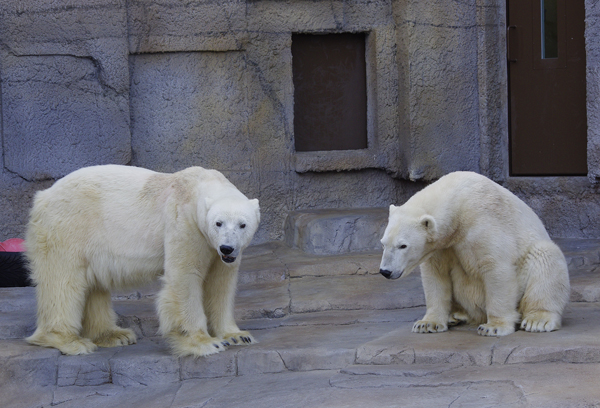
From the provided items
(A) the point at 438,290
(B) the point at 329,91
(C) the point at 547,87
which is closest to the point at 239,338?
(A) the point at 438,290

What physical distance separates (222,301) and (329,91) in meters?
3.69

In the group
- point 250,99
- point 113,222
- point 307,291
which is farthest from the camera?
point 250,99

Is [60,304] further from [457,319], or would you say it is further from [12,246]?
[12,246]

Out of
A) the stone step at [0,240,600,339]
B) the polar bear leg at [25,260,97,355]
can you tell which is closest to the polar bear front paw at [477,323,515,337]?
the stone step at [0,240,600,339]

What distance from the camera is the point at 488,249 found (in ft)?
12.2

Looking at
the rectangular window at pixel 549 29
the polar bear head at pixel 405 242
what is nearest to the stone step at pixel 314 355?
the polar bear head at pixel 405 242

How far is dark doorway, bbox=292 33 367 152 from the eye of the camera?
721cm

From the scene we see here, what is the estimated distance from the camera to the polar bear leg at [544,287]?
3746mm

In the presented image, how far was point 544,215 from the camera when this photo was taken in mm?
6367

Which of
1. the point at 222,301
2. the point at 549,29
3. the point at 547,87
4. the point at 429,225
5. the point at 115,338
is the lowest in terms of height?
the point at 115,338

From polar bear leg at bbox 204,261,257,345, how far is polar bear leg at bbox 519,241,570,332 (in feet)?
4.67

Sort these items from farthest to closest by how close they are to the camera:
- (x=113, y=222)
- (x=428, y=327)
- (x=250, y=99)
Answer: (x=250, y=99) → (x=113, y=222) → (x=428, y=327)

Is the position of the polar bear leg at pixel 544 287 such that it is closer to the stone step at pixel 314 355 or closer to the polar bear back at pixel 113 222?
the stone step at pixel 314 355

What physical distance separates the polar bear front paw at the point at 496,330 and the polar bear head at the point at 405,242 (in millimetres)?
499
